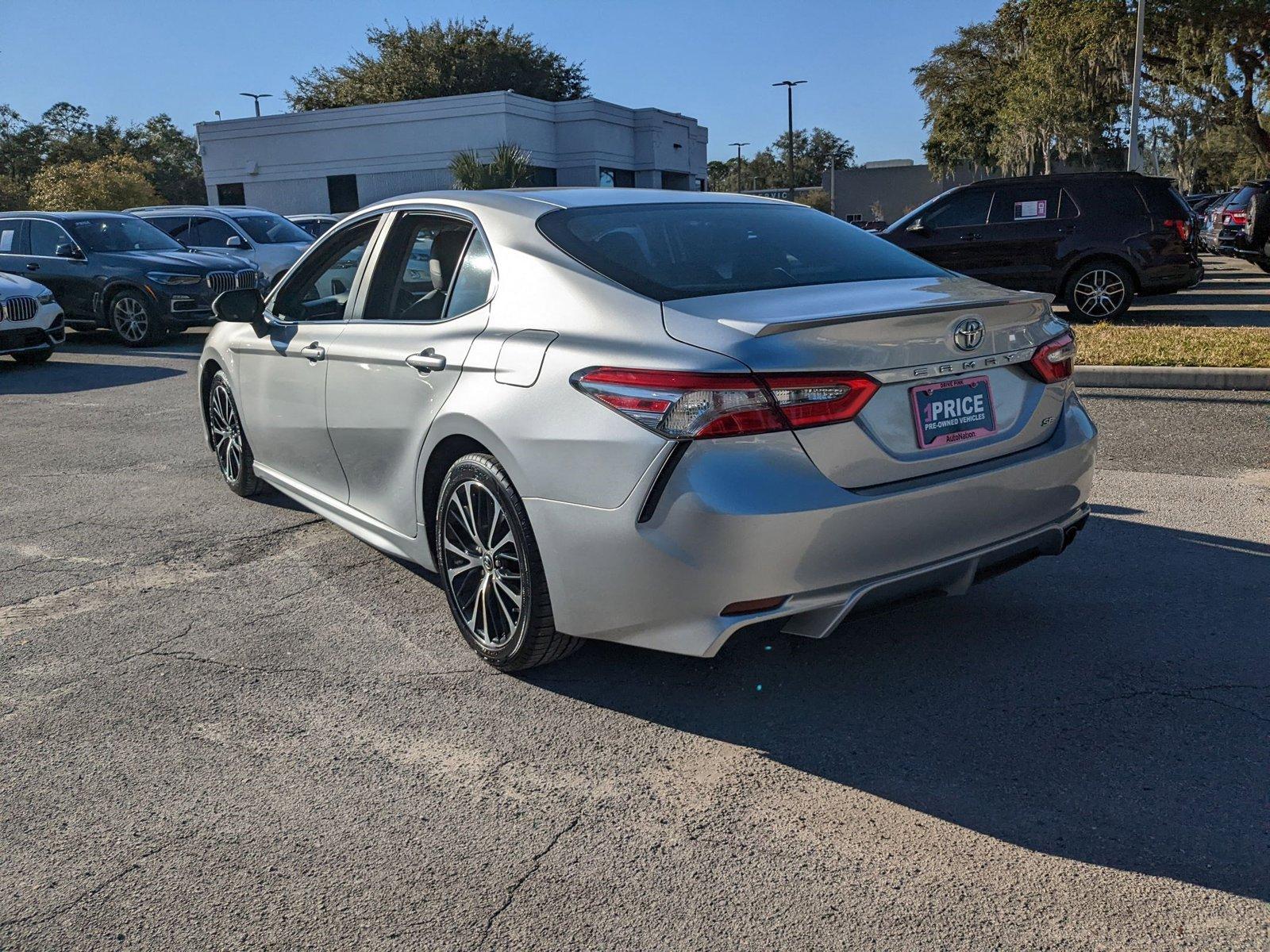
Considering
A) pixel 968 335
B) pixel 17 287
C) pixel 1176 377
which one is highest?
pixel 17 287

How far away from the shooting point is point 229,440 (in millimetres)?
6277

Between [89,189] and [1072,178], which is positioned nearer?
[1072,178]

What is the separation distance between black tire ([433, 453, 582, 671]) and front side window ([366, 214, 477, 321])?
0.72 metres

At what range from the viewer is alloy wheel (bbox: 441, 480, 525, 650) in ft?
12.1

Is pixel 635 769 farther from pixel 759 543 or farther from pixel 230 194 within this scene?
pixel 230 194

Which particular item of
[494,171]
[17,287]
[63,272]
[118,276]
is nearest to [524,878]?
[17,287]

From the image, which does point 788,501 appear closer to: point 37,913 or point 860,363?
point 860,363

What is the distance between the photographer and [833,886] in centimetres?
263

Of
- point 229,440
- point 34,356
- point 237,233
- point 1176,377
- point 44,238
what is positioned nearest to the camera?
point 229,440

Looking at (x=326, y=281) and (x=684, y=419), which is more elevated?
(x=326, y=281)

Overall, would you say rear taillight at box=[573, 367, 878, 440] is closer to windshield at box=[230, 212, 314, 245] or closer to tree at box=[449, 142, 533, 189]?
windshield at box=[230, 212, 314, 245]

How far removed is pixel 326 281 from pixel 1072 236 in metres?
11.0

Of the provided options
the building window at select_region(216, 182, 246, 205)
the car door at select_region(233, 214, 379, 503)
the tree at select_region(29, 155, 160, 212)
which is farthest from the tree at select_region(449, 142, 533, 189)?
the car door at select_region(233, 214, 379, 503)

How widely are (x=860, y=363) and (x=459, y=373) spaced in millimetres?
1359
